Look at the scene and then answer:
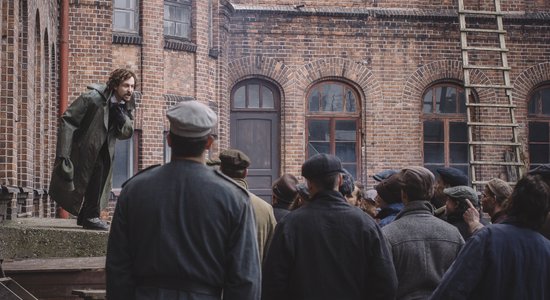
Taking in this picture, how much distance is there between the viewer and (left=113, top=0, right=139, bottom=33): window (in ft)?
55.2

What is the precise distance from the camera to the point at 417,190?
5.66 metres

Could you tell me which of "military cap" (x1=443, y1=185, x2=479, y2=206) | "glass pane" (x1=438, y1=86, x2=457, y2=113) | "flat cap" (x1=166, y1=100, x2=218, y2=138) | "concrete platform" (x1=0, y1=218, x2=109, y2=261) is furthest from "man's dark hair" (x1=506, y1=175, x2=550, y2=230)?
"glass pane" (x1=438, y1=86, x2=457, y2=113)

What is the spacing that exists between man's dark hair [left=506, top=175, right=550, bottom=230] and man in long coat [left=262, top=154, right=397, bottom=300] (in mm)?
786

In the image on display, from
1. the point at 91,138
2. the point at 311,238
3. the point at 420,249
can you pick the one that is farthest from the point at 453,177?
the point at 91,138

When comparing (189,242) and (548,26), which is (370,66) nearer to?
(548,26)

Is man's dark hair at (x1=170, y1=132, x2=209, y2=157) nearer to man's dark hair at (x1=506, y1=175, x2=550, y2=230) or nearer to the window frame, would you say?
man's dark hair at (x1=506, y1=175, x2=550, y2=230)

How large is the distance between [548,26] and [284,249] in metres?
16.0

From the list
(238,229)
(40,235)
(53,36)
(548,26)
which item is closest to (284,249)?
(238,229)

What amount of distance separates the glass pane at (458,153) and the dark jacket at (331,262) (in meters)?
14.8

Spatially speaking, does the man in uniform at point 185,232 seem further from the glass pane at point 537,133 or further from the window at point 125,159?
the glass pane at point 537,133

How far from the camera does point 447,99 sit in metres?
19.8

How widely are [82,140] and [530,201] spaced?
512 cm

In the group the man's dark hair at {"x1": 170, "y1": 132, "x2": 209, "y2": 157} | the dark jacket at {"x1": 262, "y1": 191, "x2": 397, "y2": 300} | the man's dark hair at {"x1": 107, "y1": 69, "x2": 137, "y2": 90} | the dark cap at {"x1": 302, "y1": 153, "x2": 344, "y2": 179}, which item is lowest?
the dark jacket at {"x1": 262, "y1": 191, "x2": 397, "y2": 300}

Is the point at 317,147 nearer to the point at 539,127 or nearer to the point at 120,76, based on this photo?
the point at 539,127
